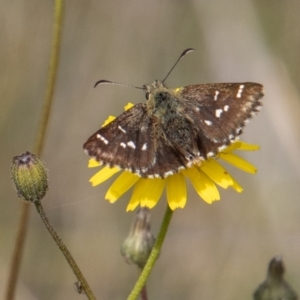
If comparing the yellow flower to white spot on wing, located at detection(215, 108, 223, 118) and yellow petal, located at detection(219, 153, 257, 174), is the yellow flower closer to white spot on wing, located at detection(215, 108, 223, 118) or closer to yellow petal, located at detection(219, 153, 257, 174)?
yellow petal, located at detection(219, 153, 257, 174)

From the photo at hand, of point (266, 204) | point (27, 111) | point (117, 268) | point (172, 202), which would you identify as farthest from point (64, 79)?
point (172, 202)

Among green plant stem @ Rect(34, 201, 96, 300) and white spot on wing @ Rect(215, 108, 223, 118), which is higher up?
white spot on wing @ Rect(215, 108, 223, 118)

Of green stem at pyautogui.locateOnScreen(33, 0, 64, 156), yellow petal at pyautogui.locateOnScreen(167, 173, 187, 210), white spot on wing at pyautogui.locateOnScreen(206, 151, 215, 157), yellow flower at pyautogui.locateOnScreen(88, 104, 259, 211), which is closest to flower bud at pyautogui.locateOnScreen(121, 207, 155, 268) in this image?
yellow flower at pyautogui.locateOnScreen(88, 104, 259, 211)

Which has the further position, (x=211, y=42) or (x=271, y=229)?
(x=211, y=42)

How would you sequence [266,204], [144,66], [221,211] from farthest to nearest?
1. [144,66]
2. [221,211]
3. [266,204]

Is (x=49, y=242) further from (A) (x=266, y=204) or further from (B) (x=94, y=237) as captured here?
(A) (x=266, y=204)

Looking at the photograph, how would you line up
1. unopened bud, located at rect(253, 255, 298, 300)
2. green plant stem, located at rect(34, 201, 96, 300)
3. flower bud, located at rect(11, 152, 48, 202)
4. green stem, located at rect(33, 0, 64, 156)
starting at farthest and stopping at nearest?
unopened bud, located at rect(253, 255, 298, 300) < green stem, located at rect(33, 0, 64, 156) < flower bud, located at rect(11, 152, 48, 202) < green plant stem, located at rect(34, 201, 96, 300)
